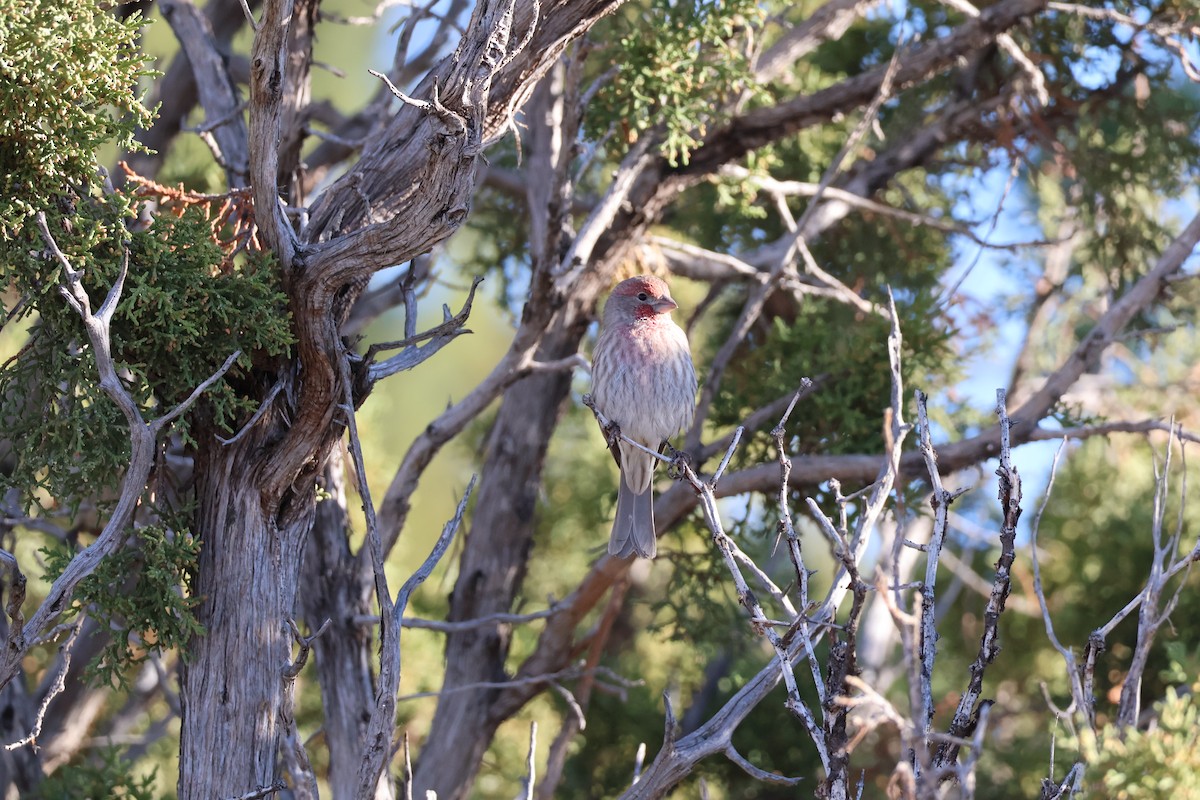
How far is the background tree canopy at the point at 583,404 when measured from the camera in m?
3.19

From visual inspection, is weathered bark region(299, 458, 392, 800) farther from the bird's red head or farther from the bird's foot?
the bird's red head

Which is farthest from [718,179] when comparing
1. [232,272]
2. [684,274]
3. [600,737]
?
[600,737]

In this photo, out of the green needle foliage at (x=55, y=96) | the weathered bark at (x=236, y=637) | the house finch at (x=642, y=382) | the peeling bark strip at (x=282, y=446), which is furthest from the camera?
the house finch at (x=642, y=382)

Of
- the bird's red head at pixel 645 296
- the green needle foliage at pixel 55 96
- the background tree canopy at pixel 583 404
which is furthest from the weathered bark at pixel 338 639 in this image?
the green needle foliage at pixel 55 96

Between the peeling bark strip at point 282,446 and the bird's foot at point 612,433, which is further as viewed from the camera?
the bird's foot at point 612,433

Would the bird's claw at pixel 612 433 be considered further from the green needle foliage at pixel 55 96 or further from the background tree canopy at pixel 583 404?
the green needle foliage at pixel 55 96

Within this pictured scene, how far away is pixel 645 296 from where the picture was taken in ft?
17.0

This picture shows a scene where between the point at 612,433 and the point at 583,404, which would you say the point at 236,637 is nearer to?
the point at 612,433

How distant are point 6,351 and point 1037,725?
20.7ft

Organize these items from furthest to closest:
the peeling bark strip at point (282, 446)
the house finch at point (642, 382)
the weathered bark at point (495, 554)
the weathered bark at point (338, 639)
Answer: the weathered bark at point (495, 554)
the house finch at point (642, 382)
the weathered bark at point (338, 639)
the peeling bark strip at point (282, 446)

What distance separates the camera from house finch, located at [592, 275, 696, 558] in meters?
5.14

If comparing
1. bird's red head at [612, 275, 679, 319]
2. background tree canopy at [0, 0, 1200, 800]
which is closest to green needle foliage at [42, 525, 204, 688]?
background tree canopy at [0, 0, 1200, 800]

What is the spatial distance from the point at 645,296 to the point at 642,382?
1.19 ft

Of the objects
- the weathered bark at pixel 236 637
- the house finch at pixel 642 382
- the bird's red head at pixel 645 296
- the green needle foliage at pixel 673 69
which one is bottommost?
the weathered bark at pixel 236 637
